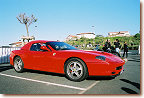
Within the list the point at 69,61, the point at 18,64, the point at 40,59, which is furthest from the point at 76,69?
the point at 18,64

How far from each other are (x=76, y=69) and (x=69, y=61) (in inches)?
12.4

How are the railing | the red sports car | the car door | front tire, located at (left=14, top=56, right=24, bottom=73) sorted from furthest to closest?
1. the railing
2. front tire, located at (left=14, top=56, right=24, bottom=73)
3. the car door
4. the red sports car

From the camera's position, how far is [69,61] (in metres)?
3.84

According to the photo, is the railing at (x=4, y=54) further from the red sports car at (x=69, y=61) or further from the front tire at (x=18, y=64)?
the red sports car at (x=69, y=61)

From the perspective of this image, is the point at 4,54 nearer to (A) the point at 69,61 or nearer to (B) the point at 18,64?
(B) the point at 18,64

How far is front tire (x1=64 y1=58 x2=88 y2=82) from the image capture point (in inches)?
142

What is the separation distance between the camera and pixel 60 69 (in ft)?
13.1

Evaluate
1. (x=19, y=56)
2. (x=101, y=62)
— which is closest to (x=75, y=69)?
(x=101, y=62)

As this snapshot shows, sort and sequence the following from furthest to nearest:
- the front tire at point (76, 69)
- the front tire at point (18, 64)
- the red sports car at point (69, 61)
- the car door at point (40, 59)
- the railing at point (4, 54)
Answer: the railing at point (4, 54)
the front tire at point (18, 64)
the car door at point (40, 59)
the front tire at point (76, 69)
the red sports car at point (69, 61)

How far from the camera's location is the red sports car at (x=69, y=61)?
3.49 metres

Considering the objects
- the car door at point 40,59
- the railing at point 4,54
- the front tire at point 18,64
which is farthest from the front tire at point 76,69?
the railing at point 4,54

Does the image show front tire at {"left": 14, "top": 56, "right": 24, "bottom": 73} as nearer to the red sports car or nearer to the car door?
the red sports car

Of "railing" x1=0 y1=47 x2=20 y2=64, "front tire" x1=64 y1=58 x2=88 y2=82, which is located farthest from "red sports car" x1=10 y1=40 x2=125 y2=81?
"railing" x1=0 y1=47 x2=20 y2=64

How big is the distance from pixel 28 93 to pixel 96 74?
5.85 feet
